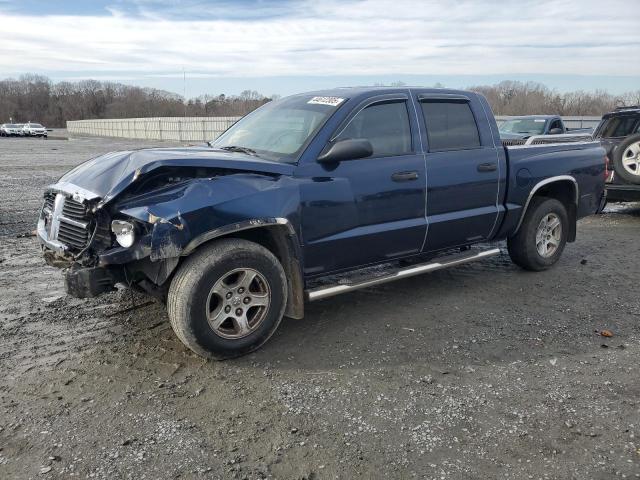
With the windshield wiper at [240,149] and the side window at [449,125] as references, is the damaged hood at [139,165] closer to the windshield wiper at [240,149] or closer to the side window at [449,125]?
the windshield wiper at [240,149]

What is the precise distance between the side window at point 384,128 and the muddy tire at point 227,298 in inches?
52.0

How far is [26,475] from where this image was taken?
2725 millimetres

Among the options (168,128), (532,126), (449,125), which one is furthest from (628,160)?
(168,128)

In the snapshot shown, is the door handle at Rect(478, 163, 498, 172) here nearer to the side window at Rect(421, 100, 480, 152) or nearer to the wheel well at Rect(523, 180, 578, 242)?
the side window at Rect(421, 100, 480, 152)

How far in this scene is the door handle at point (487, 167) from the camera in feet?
17.6

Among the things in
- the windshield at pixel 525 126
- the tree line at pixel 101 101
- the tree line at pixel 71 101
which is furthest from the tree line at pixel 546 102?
the tree line at pixel 71 101

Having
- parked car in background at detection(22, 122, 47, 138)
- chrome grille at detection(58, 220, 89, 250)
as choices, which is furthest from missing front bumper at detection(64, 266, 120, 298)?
parked car in background at detection(22, 122, 47, 138)

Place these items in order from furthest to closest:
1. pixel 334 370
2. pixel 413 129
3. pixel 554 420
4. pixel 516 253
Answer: pixel 516 253, pixel 413 129, pixel 334 370, pixel 554 420

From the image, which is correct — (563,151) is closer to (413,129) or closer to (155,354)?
(413,129)

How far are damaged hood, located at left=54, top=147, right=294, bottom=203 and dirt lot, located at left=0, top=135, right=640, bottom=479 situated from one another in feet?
4.03

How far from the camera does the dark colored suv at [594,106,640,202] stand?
8864 mm

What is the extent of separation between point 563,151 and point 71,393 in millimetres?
5441

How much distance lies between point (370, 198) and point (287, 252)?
0.86m

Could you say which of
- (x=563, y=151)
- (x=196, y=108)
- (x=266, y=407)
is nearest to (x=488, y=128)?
(x=563, y=151)
